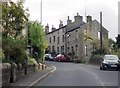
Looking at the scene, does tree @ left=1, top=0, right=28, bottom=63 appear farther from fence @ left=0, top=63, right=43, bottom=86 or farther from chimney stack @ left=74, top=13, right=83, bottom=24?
chimney stack @ left=74, top=13, right=83, bottom=24

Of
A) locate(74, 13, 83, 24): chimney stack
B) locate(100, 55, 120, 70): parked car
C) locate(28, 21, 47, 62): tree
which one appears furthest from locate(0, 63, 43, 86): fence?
locate(74, 13, 83, 24): chimney stack

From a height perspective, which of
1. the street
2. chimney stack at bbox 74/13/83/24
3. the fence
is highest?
chimney stack at bbox 74/13/83/24

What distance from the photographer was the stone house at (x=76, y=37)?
249ft

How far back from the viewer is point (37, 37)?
1577 inches

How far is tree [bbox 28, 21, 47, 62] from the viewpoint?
1569 inches

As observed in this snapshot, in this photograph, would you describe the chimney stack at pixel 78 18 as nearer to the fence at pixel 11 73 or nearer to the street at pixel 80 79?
the street at pixel 80 79

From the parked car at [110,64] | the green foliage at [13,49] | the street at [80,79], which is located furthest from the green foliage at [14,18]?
the parked car at [110,64]

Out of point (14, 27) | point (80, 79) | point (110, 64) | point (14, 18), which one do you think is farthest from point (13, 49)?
point (110, 64)

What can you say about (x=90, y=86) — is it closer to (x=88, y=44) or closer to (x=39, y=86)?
(x=39, y=86)

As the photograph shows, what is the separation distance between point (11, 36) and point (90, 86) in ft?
24.9

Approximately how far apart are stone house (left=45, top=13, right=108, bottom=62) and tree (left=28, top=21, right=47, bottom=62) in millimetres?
27138

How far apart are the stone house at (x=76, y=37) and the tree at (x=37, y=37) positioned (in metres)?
27.1

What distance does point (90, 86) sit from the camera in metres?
18.5

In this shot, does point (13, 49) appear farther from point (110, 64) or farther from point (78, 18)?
point (78, 18)
